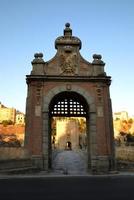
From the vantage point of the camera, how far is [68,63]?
2189cm

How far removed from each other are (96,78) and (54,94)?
3.49 metres

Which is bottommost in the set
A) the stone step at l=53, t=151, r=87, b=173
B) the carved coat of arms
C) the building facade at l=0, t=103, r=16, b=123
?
the stone step at l=53, t=151, r=87, b=173

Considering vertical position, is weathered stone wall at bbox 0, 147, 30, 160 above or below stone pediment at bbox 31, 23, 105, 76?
below

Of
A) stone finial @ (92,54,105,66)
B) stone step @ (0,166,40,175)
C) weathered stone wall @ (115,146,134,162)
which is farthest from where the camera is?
weathered stone wall @ (115,146,134,162)

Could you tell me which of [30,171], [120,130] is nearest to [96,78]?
[30,171]

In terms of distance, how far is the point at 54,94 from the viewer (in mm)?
21188

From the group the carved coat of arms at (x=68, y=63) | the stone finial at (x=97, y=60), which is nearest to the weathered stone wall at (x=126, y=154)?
the stone finial at (x=97, y=60)

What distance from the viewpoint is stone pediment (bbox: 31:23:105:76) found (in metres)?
21.7

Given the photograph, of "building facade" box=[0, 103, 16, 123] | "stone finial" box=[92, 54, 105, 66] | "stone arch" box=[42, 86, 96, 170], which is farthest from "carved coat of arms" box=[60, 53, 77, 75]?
"building facade" box=[0, 103, 16, 123]

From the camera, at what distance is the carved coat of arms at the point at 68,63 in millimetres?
21750

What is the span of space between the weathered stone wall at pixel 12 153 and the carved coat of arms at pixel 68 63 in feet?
22.7
